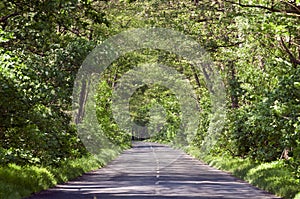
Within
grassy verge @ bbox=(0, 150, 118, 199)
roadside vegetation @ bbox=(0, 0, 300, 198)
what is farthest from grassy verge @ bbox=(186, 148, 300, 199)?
grassy verge @ bbox=(0, 150, 118, 199)

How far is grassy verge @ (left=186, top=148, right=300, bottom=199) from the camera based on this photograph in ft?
60.4

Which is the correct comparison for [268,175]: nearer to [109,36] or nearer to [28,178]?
[28,178]

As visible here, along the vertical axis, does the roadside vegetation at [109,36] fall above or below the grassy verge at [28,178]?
above

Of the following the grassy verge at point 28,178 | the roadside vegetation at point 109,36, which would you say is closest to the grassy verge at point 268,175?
the roadside vegetation at point 109,36

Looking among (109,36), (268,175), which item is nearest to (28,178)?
(268,175)

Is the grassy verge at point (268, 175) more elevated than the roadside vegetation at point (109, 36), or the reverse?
the roadside vegetation at point (109, 36)

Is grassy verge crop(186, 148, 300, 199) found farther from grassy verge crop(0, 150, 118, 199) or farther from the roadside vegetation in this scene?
grassy verge crop(0, 150, 118, 199)

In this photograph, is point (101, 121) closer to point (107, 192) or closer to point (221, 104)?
point (221, 104)

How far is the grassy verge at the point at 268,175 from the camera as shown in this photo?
60.4 ft

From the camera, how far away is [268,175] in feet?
73.9

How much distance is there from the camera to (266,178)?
22.0m

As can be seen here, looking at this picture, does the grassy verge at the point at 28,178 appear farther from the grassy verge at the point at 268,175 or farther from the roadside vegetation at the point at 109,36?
the grassy verge at the point at 268,175

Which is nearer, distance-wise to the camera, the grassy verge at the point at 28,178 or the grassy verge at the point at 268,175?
the grassy verge at the point at 28,178

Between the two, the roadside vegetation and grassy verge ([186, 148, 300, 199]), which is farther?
grassy verge ([186, 148, 300, 199])
